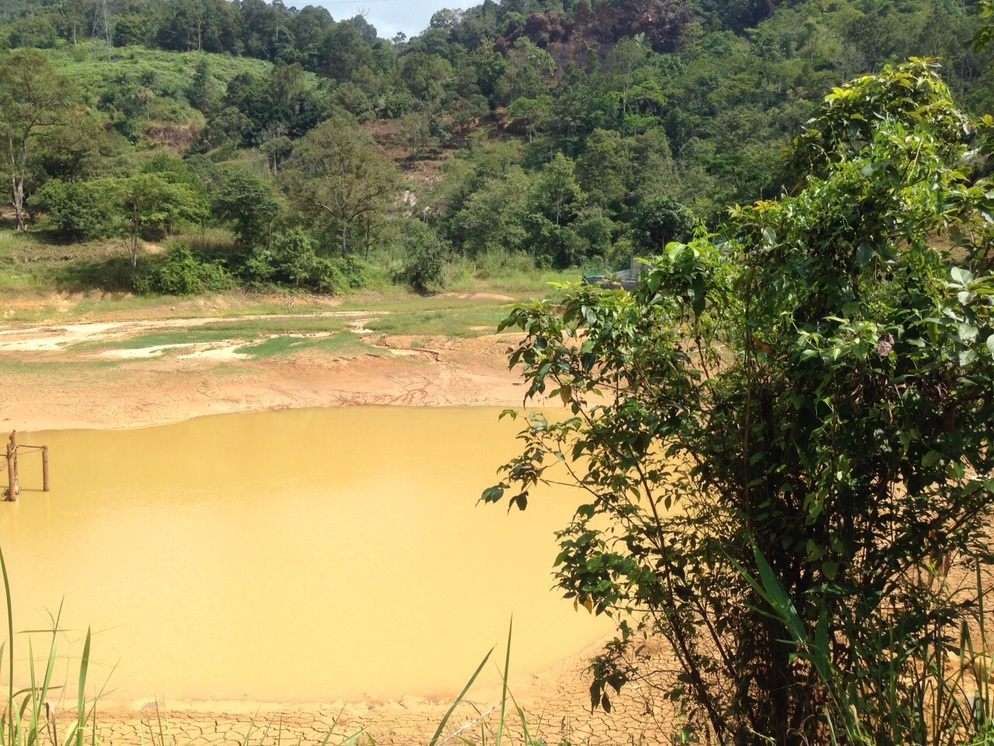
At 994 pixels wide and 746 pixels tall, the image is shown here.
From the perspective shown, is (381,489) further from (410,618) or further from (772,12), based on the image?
(772,12)

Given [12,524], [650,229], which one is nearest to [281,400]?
[12,524]

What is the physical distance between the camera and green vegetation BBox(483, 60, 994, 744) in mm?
2469

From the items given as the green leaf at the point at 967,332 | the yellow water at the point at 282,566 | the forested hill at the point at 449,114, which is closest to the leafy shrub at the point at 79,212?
the forested hill at the point at 449,114

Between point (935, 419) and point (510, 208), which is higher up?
point (510, 208)

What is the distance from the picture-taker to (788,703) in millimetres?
3338

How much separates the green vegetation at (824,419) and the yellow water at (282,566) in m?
3.59

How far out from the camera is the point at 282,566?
852cm

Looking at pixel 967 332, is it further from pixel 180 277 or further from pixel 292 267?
pixel 292 267

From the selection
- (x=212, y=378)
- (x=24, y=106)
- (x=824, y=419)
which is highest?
(x=24, y=106)

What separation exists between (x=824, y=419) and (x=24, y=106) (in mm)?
32665

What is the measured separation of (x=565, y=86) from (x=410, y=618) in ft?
171

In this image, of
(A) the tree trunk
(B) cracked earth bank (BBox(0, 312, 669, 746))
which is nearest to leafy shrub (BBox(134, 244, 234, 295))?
(B) cracked earth bank (BBox(0, 312, 669, 746))

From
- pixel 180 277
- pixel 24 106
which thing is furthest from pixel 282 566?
pixel 24 106

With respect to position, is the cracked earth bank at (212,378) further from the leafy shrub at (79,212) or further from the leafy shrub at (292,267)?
the leafy shrub at (79,212)
